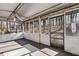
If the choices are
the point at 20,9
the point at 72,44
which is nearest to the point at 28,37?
the point at 20,9

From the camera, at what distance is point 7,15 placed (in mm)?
1935

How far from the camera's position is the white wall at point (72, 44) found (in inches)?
73.3

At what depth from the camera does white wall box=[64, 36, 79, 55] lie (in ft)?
6.11

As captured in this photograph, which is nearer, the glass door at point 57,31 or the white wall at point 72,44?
the white wall at point 72,44

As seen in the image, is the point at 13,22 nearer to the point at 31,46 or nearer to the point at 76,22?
the point at 31,46

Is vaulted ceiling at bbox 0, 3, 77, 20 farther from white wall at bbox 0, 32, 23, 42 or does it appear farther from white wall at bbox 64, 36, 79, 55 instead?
white wall at bbox 64, 36, 79, 55

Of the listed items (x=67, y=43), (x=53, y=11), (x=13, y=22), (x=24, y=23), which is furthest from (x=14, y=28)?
(x=67, y=43)

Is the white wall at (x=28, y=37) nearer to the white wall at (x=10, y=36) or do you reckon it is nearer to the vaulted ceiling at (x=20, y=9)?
the white wall at (x=10, y=36)

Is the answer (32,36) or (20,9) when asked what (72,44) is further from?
(20,9)

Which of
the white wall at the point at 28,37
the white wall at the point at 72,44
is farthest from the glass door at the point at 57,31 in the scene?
the white wall at the point at 28,37

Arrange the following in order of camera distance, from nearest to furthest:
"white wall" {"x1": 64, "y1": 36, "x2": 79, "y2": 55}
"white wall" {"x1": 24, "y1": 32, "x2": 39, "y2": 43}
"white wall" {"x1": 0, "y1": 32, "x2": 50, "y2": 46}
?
"white wall" {"x1": 64, "y1": 36, "x2": 79, "y2": 55}
"white wall" {"x1": 0, "y1": 32, "x2": 50, "y2": 46}
"white wall" {"x1": 24, "y1": 32, "x2": 39, "y2": 43}

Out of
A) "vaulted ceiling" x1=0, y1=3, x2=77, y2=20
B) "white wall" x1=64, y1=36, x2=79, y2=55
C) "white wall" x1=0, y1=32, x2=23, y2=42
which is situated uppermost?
"vaulted ceiling" x1=0, y1=3, x2=77, y2=20

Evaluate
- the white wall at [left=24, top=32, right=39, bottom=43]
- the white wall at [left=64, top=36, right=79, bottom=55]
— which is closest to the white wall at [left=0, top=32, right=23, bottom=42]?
the white wall at [left=24, top=32, right=39, bottom=43]

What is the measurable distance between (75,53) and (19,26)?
1.76 m
